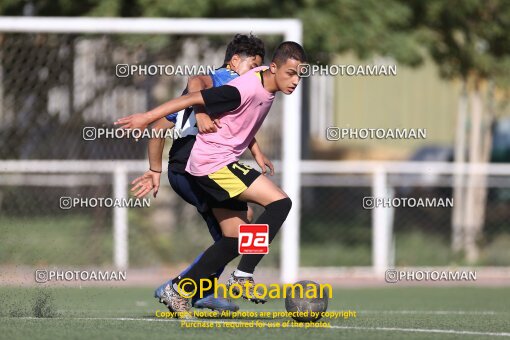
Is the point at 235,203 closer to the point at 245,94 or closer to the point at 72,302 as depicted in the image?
the point at 245,94

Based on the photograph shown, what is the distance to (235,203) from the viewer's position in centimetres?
767

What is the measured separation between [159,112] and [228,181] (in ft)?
2.27

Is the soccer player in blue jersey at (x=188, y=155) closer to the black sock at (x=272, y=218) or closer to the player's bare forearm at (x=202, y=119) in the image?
the player's bare forearm at (x=202, y=119)

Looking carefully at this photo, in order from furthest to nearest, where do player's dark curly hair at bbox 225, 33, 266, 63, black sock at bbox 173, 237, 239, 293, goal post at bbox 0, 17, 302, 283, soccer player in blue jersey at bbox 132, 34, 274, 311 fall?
goal post at bbox 0, 17, 302, 283 < player's dark curly hair at bbox 225, 33, 266, 63 < soccer player in blue jersey at bbox 132, 34, 274, 311 < black sock at bbox 173, 237, 239, 293

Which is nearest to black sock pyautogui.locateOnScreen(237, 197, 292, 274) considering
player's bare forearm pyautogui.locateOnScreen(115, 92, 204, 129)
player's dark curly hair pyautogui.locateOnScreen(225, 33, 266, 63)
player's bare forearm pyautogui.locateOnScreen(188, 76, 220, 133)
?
player's bare forearm pyautogui.locateOnScreen(188, 76, 220, 133)

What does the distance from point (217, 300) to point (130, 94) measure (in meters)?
6.29

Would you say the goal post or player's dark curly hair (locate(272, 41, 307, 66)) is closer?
player's dark curly hair (locate(272, 41, 307, 66))

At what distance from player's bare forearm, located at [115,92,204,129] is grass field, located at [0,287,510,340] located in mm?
1251

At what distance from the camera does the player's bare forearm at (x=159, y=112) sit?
6918 millimetres

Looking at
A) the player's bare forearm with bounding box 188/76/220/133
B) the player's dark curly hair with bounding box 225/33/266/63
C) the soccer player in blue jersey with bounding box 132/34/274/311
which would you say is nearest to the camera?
the player's bare forearm with bounding box 188/76/220/133

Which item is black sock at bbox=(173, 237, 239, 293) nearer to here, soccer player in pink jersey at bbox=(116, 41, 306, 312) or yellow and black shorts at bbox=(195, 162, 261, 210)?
soccer player in pink jersey at bbox=(116, 41, 306, 312)

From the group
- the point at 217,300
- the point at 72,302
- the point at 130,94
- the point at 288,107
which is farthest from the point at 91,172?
the point at 217,300

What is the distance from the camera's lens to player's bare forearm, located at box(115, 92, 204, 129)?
6.92 meters

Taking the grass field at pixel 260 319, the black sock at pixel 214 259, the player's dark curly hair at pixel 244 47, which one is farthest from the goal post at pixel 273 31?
the black sock at pixel 214 259
